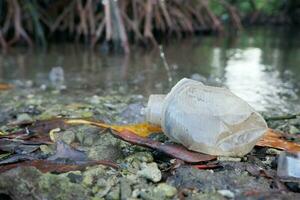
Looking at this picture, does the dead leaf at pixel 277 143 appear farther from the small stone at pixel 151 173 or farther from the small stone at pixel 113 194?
the small stone at pixel 113 194

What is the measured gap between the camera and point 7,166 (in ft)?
5.68

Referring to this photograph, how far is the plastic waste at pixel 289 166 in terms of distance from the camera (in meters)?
1.69

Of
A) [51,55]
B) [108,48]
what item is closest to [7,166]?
[51,55]

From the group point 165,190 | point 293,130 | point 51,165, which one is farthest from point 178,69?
point 165,190

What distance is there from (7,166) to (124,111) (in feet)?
3.89

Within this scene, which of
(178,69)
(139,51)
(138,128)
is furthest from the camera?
(139,51)

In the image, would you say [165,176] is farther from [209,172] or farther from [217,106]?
[217,106]

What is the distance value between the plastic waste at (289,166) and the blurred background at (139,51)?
1.40m

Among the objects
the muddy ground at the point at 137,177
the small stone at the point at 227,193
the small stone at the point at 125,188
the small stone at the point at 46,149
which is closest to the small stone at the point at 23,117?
the muddy ground at the point at 137,177

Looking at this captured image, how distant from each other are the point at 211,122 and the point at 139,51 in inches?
174

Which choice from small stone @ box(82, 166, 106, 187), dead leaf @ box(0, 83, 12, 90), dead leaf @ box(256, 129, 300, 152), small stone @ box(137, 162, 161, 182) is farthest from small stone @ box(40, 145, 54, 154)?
dead leaf @ box(0, 83, 12, 90)

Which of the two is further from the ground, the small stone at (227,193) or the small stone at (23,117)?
the small stone at (227,193)

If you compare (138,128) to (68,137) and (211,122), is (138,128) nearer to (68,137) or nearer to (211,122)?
(68,137)

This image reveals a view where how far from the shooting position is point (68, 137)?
2037mm
